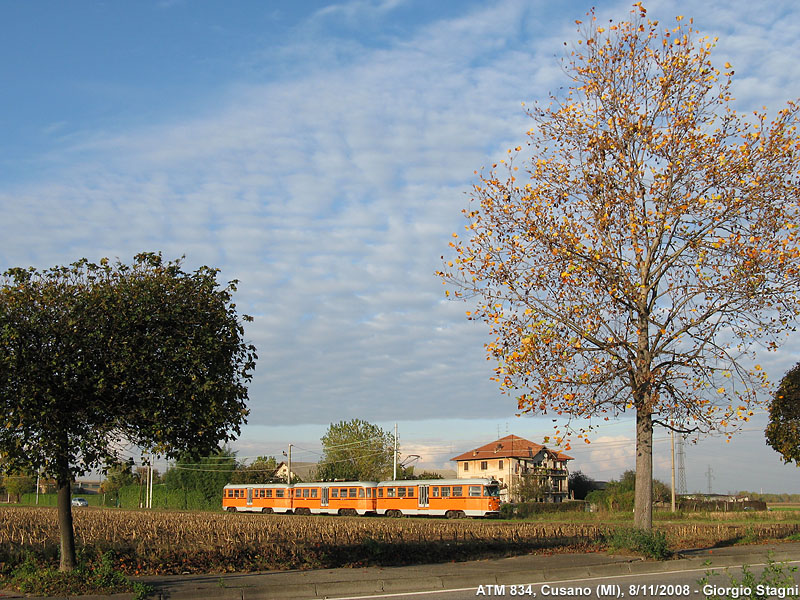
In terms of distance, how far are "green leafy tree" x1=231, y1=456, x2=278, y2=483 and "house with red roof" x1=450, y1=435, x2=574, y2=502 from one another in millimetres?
23921

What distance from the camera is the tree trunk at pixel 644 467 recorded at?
1691 centimetres

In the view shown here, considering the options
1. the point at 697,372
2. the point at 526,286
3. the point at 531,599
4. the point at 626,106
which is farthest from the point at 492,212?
the point at 531,599

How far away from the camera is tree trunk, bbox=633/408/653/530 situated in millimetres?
16906

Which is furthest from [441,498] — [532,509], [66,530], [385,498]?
[66,530]

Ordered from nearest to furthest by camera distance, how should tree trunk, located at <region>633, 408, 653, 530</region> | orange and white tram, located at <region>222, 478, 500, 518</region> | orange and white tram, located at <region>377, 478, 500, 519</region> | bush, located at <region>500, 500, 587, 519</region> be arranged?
tree trunk, located at <region>633, 408, 653, 530</region>, orange and white tram, located at <region>377, 478, 500, 519</region>, orange and white tram, located at <region>222, 478, 500, 518</region>, bush, located at <region>500, 500, 587, 519</region>

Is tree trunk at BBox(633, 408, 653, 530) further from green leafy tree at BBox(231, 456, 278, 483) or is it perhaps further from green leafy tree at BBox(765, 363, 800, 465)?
green leafy tree at BBox(231, 456, 278, 483)

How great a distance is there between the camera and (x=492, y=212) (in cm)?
1739

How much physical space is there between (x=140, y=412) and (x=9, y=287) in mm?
2807

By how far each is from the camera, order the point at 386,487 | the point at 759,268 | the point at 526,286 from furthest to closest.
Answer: the point at 386,487 → the point at 526,286 → the point at 759,268

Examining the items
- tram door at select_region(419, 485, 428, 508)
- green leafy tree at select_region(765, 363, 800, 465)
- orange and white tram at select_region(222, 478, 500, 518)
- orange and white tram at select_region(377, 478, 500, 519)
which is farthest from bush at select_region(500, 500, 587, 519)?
green leafy tree at select_region(765, 363, 800, 465)

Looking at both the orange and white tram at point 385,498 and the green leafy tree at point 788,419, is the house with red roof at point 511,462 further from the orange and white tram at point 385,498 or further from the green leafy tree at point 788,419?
the green leafy tree at point 788,419

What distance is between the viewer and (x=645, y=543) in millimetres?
16438

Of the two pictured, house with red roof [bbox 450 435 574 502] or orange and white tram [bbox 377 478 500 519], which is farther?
house with red roof [bbox 450 435 574 502]

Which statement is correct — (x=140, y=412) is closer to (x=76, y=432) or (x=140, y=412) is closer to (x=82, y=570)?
(x=76, y=432)
